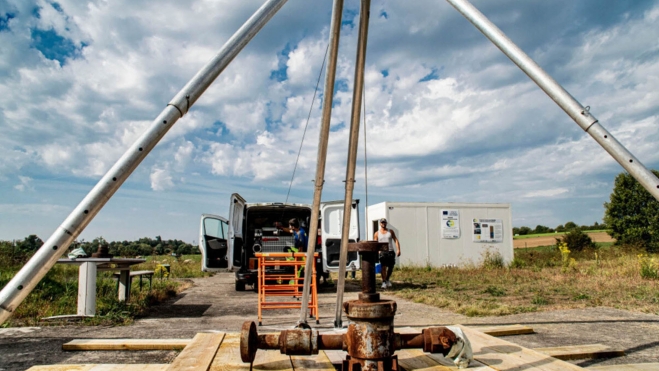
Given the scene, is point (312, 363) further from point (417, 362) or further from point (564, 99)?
point (564, 99)

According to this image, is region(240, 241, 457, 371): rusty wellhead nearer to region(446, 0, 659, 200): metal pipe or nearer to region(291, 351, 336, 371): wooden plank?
region(291, 351, 336, 371): wooden plank

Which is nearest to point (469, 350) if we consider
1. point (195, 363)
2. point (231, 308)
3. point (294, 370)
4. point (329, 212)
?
point (294, 370)

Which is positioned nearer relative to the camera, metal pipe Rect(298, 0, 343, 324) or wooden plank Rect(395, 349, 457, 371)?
wooden plank Rect(395, 349, 457, 371)

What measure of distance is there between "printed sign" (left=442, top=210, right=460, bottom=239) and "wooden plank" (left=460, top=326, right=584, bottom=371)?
56.0 ft

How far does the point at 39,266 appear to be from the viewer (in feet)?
7.39

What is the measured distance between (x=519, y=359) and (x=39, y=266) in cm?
271

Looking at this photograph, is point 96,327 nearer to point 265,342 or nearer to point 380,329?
point 265,342

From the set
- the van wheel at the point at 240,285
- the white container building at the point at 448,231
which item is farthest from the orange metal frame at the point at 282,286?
the white container building at the point at 448,231

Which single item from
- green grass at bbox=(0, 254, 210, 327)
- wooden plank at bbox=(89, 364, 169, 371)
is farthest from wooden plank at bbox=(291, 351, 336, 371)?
green grass at bbox=(0, 254, 210, 327)

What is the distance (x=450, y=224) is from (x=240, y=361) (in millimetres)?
18278

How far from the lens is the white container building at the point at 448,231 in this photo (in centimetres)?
1956

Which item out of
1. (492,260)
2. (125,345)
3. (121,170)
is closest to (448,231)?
(492,260)

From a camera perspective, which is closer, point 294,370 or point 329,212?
point 294,370

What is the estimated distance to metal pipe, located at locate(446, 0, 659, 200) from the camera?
7.71 feet
